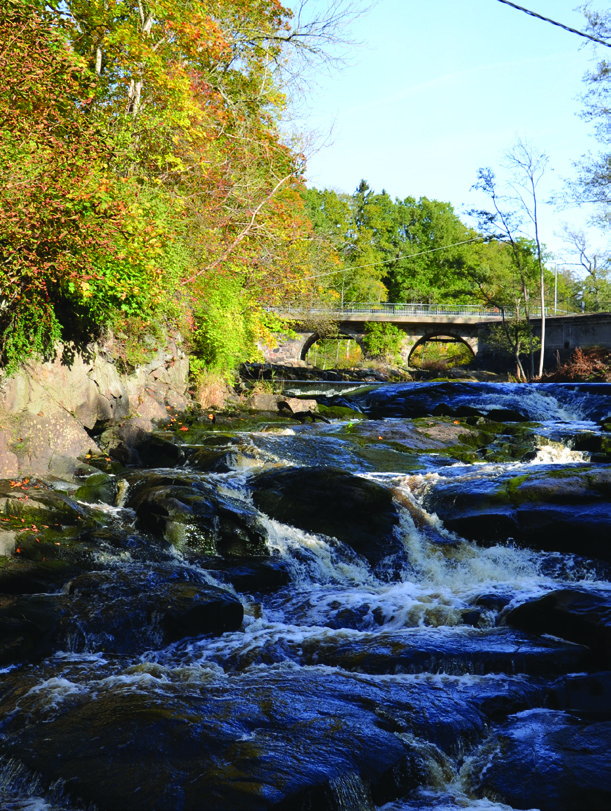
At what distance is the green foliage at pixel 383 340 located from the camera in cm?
4456

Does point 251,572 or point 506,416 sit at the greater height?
point 506,416

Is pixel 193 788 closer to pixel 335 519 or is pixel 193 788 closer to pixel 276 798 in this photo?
pixel 276 798

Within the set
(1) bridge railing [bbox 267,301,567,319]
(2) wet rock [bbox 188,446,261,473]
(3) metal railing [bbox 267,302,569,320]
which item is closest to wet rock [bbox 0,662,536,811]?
(2) wet rock [bbox 188,446,261,473]

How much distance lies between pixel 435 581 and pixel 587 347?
28332 mm

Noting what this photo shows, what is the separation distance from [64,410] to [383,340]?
36369 millimetres

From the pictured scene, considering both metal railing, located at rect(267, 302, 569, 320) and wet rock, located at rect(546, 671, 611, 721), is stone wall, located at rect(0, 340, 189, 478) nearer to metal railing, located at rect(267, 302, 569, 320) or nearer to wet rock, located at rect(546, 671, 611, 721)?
wet rock, located at rect(546, 671, 611, 721)

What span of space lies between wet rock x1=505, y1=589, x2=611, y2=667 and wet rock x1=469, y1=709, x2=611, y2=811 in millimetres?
901

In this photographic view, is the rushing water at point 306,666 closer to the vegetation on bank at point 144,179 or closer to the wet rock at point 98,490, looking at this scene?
the wet rock at point 98,490

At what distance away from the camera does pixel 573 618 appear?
16.4 ft

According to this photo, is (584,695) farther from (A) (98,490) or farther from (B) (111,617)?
(A) (98,490)

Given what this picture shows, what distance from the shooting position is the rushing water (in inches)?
127

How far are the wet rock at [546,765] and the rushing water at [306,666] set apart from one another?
0.01m

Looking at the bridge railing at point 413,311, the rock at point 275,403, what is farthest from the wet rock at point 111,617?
the bridge railing at point 413,311

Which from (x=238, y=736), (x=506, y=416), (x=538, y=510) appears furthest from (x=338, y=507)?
(x=506, y=416)
